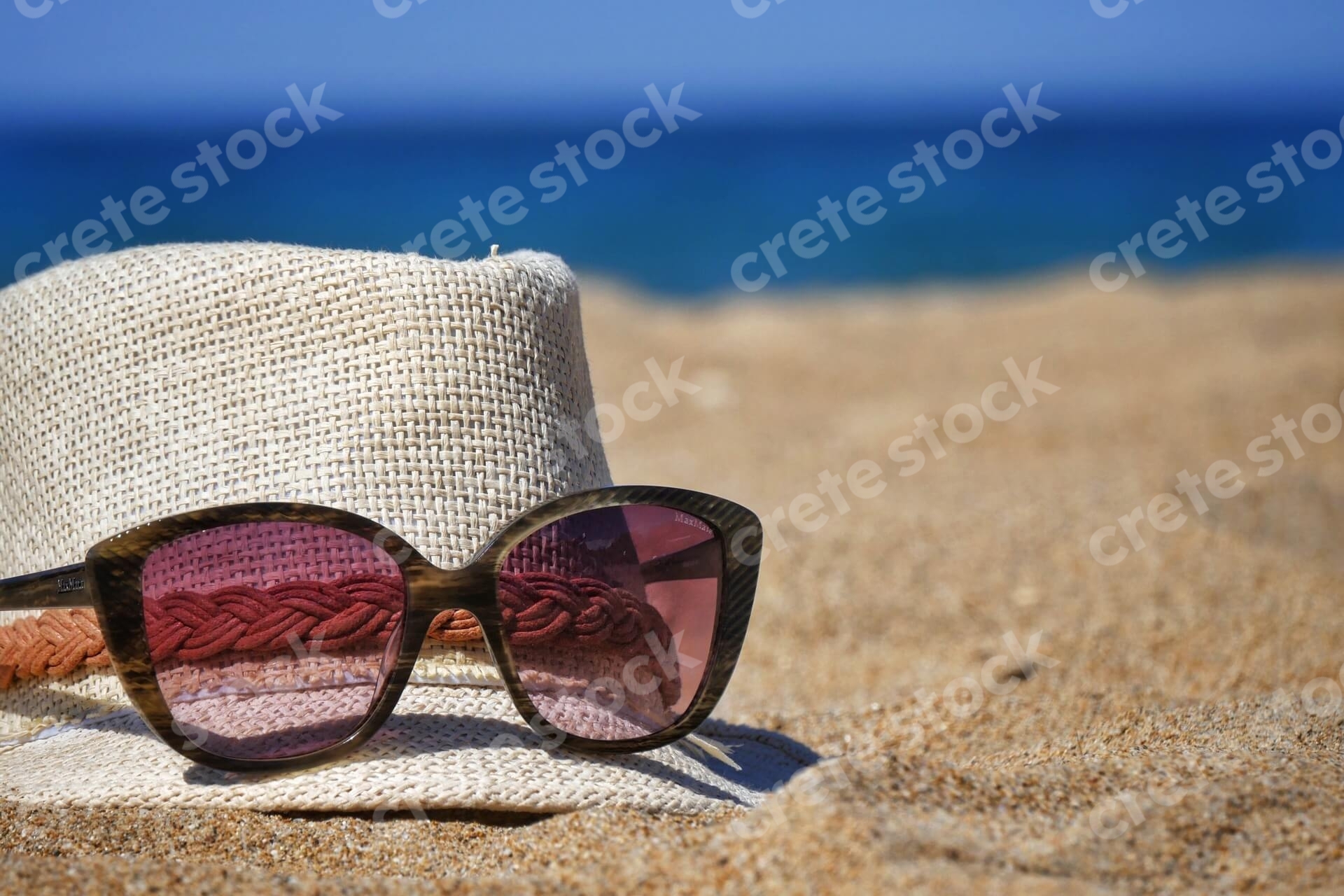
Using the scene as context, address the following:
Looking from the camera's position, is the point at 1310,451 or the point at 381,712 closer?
the point at 381,712

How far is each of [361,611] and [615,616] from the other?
0.30 meters

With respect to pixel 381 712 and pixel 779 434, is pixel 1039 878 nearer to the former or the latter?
pixel 381 712

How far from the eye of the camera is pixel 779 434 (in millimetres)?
5902

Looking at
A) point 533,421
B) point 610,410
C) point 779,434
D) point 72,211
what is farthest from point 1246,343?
point 72,211

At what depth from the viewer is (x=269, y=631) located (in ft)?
3.92

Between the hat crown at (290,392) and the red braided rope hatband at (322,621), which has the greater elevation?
the hat crown at (290,392)

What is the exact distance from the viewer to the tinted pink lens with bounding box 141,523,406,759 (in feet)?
3.88

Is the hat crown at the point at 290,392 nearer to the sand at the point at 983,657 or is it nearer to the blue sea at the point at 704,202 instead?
the sand at the point at 983,657

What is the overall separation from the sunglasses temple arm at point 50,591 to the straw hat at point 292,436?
0.40 ft

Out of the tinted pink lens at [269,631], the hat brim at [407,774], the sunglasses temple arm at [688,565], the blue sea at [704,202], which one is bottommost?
the hat brim at [407,774]

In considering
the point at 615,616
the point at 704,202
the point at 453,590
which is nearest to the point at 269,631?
the point at 453,590

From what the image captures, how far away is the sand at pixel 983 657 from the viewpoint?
1.02 metres

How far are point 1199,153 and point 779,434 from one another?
39.6m

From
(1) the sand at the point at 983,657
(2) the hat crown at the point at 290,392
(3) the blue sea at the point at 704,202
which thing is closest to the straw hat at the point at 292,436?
(2) the hat crown at the point at 290,392
